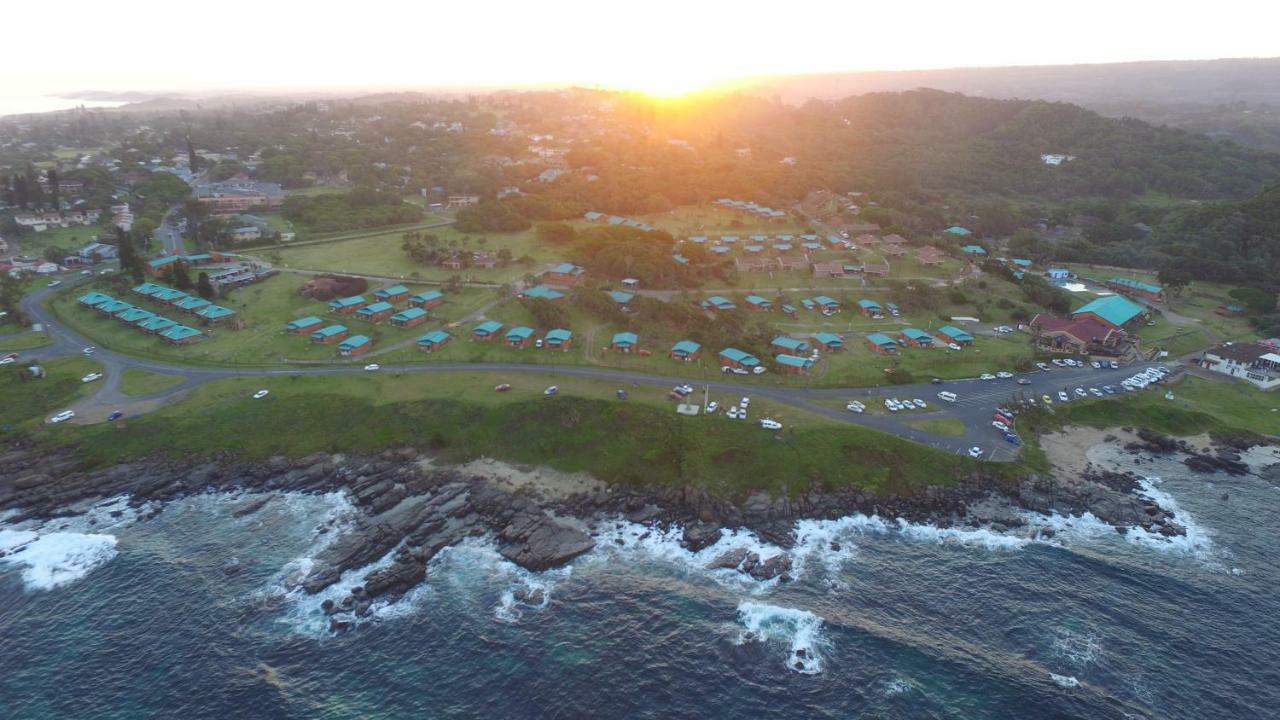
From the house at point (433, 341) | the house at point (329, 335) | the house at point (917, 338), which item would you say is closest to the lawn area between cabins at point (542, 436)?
the house at point (433, 341)

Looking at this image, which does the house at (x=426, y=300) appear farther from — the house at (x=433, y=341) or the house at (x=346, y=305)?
the house at (x=433, y=341)

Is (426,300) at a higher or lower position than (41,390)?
higher

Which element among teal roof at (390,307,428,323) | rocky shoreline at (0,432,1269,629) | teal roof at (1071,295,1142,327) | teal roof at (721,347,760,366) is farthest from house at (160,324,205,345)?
teal roof at (1071,295,1142,327)

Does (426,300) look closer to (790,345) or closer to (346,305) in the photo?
(346,305)

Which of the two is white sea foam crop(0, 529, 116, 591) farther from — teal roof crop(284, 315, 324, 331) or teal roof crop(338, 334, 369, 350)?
teal roof crop(284, 315, 324, 331)

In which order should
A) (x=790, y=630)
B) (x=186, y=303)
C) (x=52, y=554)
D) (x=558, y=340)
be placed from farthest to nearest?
1. (x=186, y=303)
2. (x=558, y=340)
3. (x=52, y=554)
4. (x=790, y=630)

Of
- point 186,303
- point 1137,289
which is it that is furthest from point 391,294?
point 1137,289

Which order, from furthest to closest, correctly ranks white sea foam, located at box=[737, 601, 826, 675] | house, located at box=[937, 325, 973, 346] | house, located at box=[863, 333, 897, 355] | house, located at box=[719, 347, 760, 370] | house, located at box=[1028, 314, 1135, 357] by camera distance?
1. house, located at box=[937, 325, 973, 346]
2. house, located at box=[1028, 314, 1135, 357]
3. house, located at box=[863, 333, 897, 355]
4. house, located at box=[719, 347, 760, 370]
5. white sea foam, located at box=[737, 601, 826, 675]
